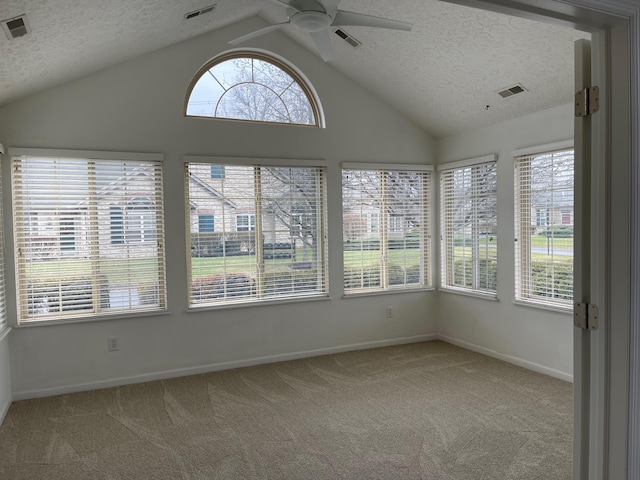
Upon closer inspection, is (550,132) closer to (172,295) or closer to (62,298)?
(172,295)

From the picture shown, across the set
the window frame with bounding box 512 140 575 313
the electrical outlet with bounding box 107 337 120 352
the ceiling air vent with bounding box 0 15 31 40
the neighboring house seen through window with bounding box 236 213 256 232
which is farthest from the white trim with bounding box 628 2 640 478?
the electrical outlet with bounding box 107 337 120 352

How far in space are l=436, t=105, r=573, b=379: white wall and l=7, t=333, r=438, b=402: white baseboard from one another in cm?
72

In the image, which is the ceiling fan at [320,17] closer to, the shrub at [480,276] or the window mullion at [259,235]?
the window mullion at [259,235]

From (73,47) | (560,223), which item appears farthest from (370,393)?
(73,47)

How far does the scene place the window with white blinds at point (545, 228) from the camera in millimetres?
4152

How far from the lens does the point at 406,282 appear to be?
564cm

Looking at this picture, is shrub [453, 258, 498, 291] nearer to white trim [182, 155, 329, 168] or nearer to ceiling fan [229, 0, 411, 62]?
white trim [182, 155, 329, 168]

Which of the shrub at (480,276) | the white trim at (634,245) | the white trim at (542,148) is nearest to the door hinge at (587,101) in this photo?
the white trim at (634,245)

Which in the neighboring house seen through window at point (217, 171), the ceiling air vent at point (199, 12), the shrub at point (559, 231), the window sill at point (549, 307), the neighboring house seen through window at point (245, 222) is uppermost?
the ceiling air vent at point (199, 12)

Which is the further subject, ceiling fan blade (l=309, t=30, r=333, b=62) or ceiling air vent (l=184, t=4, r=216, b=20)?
ceiling air vent (l=184, t=4, r=216, b=20)

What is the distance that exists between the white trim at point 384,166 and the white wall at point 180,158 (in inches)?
2.8

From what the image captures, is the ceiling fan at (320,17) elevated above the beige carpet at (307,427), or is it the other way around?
the ceiling fan at (320,17)

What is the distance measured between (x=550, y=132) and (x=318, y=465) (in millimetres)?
3569

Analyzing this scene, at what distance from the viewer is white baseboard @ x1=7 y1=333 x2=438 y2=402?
400 centimetres
